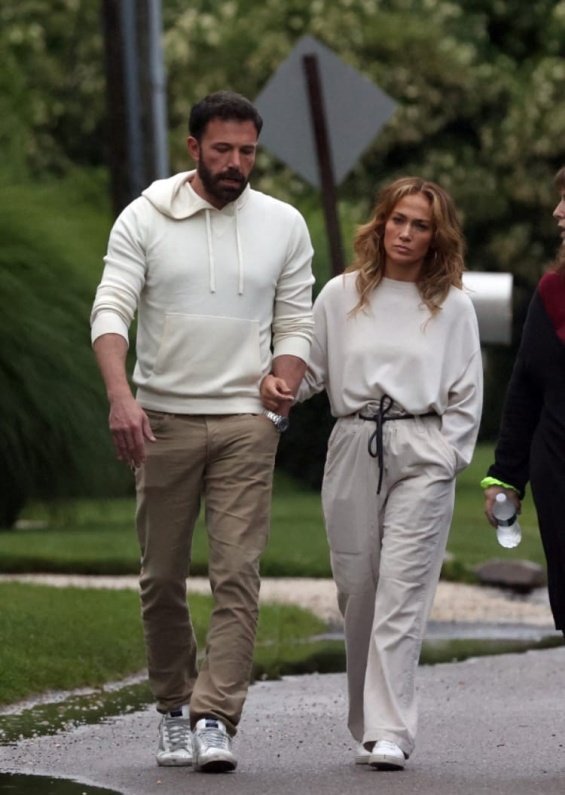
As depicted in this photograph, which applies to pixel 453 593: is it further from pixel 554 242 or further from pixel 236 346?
pixel 554 242

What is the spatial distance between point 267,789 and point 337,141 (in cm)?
649

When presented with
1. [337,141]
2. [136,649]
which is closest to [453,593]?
[337,141]

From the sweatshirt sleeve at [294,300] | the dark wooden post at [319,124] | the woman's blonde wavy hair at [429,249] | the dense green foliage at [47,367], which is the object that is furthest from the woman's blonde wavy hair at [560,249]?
the dense green foliage at [47,367]

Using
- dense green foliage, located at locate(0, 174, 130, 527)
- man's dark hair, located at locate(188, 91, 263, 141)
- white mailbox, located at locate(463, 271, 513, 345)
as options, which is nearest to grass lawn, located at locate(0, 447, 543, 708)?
dense green foliage, located at locate(0, 174, 130, 527)

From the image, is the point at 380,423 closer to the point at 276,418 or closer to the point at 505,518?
the point at 276,418

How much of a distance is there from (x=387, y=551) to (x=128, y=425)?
34.0 inches

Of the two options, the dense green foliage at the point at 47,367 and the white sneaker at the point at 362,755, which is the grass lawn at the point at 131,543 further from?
the white sneaker at the point at 362,755

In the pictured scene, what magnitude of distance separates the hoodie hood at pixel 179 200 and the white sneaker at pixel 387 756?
1534mm

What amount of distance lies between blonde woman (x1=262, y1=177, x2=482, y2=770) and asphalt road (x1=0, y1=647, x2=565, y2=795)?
228 mm

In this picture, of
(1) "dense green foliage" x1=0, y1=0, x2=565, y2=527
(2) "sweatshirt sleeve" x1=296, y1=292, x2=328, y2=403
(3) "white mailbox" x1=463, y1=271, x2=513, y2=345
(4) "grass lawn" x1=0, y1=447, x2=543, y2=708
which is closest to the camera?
(2) "sweatshirt sleeve" x1=296, y1=292, x2=328, y2=403

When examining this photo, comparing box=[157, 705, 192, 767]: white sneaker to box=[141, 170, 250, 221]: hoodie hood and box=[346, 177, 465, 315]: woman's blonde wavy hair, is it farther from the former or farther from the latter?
box=[141, 170, 250, 221]: hoodie hood

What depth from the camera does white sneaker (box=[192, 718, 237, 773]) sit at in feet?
21.0

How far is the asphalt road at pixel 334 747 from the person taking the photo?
6.30m

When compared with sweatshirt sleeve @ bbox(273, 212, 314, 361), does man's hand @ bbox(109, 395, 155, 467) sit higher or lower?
lower
